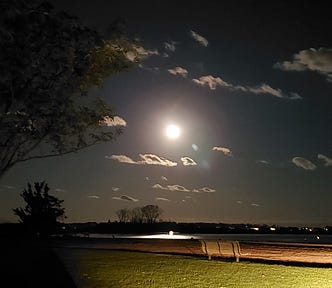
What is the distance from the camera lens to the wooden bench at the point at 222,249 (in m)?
22.5

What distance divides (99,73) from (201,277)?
7.91m

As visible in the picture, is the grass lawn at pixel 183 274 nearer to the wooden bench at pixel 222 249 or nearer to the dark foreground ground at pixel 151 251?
the dark foreground ground at pixel 151 251

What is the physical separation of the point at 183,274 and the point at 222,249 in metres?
5.91

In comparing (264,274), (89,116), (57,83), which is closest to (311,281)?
(264,274)

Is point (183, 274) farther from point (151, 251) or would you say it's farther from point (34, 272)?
point (151, 251)

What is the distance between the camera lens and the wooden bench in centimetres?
2250

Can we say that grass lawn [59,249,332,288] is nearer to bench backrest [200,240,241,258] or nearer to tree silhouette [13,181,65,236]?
bench backrest [200,240,241,258]

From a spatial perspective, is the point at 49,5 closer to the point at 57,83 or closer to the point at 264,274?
the point at 57,83

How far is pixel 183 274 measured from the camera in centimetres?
1742

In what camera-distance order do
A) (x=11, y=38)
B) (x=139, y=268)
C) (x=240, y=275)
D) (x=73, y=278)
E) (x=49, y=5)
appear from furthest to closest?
(x=139, y=268), (x=240, y=275), (x=73, y=278), (x=49, y=5), (x=11, y=38)

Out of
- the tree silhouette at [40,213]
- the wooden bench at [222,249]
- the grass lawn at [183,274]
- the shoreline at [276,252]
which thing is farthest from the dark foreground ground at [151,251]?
the tree silhouette at [40,213]

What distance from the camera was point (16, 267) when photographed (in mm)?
18766

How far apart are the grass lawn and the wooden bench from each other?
216 cm

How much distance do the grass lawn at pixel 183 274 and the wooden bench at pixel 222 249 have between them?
84.9 inches
